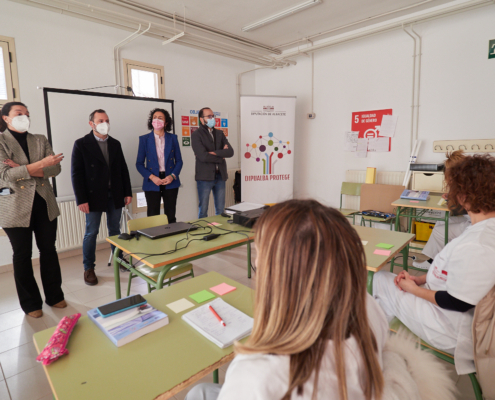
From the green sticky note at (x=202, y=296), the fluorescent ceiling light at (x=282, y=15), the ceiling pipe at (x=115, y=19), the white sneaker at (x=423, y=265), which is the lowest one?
the white sneaker at (x=423, y=265)

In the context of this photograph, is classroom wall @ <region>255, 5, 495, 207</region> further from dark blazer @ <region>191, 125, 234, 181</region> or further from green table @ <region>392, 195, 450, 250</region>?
dark blazer @ <region>191, 125, 234, 181</region>

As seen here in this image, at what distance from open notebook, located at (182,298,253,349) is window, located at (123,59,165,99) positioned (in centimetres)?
374

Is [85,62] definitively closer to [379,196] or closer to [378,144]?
[378,144]

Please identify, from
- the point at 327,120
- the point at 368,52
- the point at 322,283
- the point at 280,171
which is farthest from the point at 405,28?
the point at 322,283

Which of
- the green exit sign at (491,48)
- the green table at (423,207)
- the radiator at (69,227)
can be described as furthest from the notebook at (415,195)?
the radiator at (69,227)

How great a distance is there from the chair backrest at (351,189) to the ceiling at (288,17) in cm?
219

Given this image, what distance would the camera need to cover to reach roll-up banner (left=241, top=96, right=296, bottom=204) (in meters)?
4.88

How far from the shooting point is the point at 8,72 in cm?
321

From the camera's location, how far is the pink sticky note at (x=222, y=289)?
135 centimetres

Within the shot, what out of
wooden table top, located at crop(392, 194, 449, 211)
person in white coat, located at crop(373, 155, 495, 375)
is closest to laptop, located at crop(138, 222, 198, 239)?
person in white coat, located at crop(373, 155, 495, 375)

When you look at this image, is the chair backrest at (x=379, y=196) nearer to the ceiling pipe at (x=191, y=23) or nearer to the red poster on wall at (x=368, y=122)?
the red poster on wall at (x=368, y=122)

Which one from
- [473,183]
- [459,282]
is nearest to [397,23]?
[473,183]

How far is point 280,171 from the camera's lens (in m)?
5.05

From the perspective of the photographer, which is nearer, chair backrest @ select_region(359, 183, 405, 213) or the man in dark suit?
the man in dark suit
